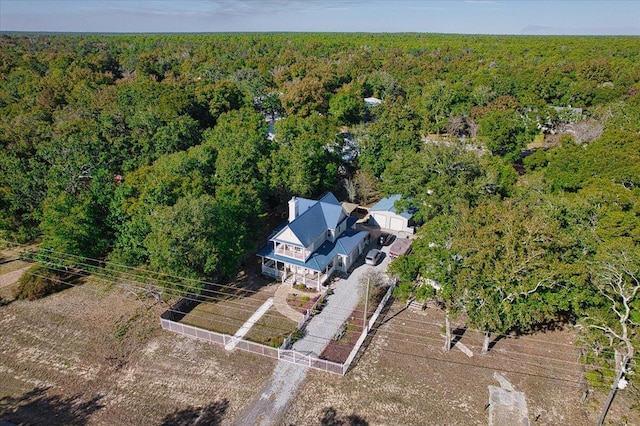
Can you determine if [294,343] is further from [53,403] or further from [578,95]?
[578,95]

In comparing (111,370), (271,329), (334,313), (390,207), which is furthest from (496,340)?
(111,370)

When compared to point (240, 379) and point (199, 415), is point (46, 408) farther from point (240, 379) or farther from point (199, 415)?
point (240, 379)

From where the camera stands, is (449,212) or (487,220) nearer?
(487,220)

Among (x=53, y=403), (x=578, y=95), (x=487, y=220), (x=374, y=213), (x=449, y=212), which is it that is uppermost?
(x=578, y=95)

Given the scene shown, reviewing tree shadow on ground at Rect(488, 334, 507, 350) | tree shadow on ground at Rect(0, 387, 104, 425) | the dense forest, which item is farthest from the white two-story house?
tree shadow on ground at Rect(0, 387, 104, 425)

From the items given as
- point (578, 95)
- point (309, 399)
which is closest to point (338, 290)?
point (309, 399)

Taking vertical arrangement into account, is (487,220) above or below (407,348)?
above

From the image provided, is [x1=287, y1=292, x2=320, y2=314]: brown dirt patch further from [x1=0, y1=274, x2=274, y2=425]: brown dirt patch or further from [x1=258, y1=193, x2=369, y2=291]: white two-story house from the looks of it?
[x1=0, y1=274, x2=274, y2=425]: brown dirt patch

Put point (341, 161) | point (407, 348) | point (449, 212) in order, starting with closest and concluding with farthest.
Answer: point (407, 348)
point (449, 212)
point (341, 161)

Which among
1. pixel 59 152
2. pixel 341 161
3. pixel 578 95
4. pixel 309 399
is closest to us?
pixel 309 399
